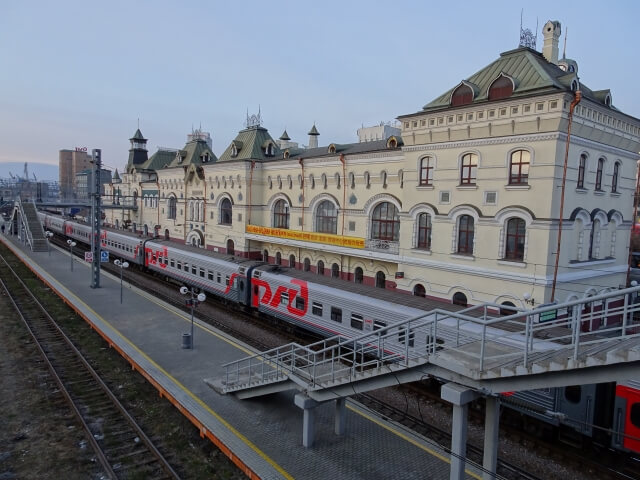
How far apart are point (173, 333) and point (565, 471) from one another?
52.1 feet

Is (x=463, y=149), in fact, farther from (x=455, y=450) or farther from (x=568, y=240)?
(x=455, y=450)

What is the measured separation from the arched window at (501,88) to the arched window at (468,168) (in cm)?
274

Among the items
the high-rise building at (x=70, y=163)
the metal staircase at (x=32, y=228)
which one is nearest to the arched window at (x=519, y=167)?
the metal staircase at (x=32, y=228)

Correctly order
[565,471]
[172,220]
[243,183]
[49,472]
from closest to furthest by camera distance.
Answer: [49,472]
[565,471]
[243,183]
[172,220]

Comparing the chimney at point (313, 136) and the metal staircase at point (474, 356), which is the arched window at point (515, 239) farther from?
the chimney at point (313, 136)

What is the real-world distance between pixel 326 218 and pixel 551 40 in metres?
17.1

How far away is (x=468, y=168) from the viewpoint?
21.4 meters

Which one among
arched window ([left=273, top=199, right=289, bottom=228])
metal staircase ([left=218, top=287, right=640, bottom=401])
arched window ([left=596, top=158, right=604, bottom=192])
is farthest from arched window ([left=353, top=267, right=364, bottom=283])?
arched window ([left=596, top=158, right=604, bottom=192])

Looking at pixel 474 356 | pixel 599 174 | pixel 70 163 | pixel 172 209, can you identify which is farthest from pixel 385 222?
pixel 70 163

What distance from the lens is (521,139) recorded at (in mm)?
19203

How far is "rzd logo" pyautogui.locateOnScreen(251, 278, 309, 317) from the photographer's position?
19.9 metres

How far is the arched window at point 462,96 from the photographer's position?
68.8ft

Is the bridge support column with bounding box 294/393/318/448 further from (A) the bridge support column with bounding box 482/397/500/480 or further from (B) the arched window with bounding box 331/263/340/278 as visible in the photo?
(B) the arched window with bounding box 331/263/340/278

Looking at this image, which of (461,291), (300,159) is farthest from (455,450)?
(300,159)
